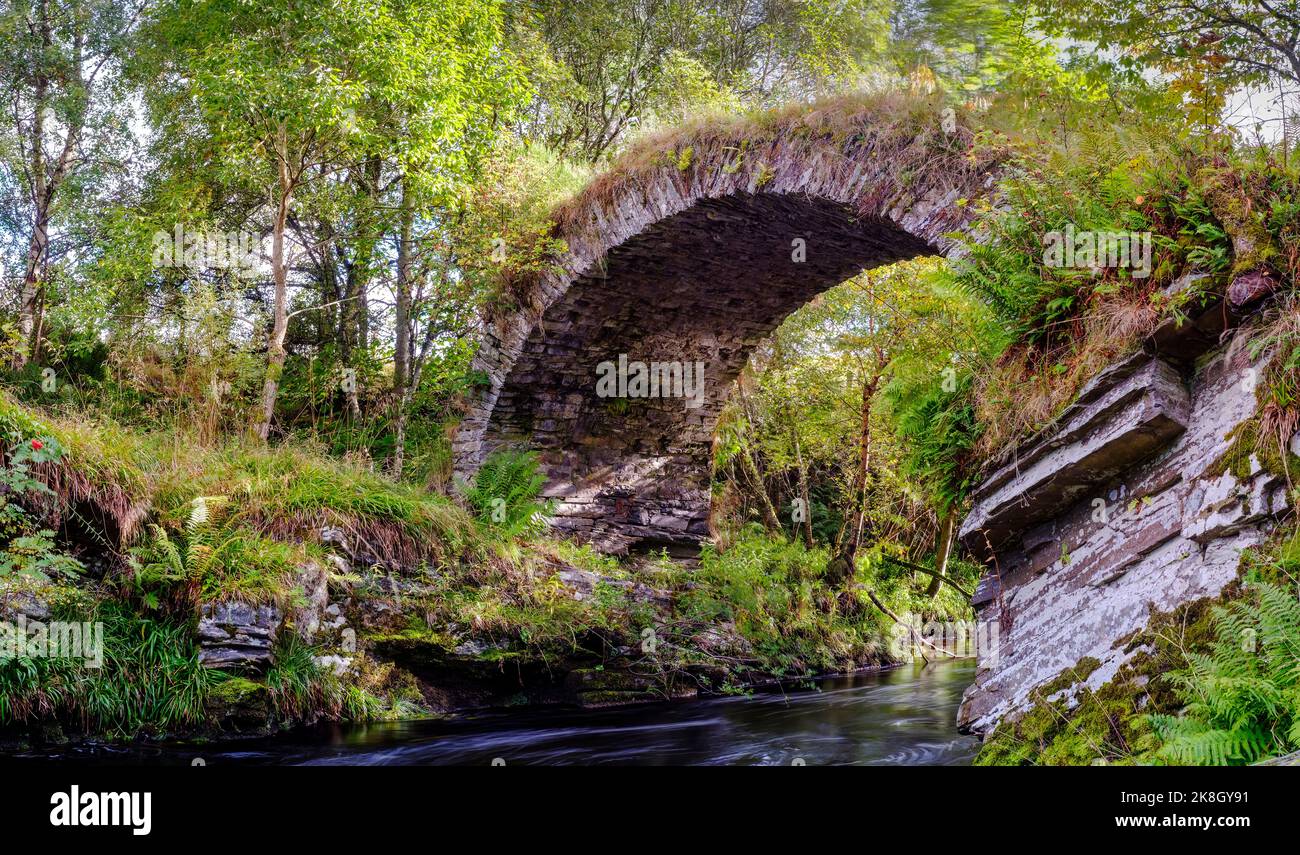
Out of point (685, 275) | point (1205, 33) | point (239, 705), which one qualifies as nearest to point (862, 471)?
point (685, 275)

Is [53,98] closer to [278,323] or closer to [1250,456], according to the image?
[278,323]

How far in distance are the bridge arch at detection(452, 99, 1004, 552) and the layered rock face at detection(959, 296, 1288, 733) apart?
7.12 feet

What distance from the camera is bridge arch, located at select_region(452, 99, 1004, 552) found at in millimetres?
7129

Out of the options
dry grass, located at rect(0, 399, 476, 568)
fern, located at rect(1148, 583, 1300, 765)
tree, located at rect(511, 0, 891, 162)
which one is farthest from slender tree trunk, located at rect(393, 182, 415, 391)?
fern, located at rect(1148, 583, 1300, 765)

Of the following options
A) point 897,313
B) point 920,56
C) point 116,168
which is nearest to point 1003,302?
point 920,56

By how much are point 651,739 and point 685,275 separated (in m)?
5.26

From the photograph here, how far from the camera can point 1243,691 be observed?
8.88 feet

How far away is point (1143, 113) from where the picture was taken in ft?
17.0

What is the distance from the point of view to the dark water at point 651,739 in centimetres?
570

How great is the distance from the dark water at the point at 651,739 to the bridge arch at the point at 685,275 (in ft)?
11.0

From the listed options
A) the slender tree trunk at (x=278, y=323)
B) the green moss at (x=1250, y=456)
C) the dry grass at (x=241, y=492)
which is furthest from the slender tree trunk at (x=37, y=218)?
the green moss at (x=1250, y=456)

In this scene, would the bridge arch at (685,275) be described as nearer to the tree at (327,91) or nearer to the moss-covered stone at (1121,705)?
the tree at (327,91)

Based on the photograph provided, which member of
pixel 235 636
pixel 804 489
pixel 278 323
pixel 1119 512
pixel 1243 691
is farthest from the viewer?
pixel 804 489

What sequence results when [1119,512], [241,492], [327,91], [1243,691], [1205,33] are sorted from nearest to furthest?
[1243,691]
[1119,512]
[1205,33]
[241,492]
[327,91]
